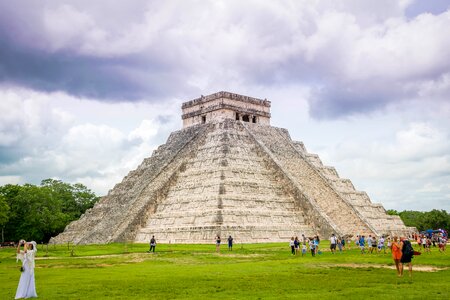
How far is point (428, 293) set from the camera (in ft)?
36.9

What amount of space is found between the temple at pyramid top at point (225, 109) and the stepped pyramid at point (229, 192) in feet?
0.28

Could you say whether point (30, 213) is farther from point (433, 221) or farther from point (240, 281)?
point (433, 221)

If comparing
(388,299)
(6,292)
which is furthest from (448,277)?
(6,292)

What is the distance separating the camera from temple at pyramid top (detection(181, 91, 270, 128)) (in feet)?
147

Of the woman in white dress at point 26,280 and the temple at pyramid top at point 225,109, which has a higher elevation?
the temple at pyramid top at point 225,109

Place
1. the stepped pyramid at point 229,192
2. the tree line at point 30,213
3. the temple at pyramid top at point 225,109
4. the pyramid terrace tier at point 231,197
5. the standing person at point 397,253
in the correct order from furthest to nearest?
the tree line at point 30,213 → the temple at pyramid top at point 225,109 → the stepped pyramid at point 229,192 → the pyramid terrace tier at point 231,197 → the standing person at point 397,253

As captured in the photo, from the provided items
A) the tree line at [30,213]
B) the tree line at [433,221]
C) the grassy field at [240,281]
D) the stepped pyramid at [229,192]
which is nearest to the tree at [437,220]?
the tree line at [433,221]

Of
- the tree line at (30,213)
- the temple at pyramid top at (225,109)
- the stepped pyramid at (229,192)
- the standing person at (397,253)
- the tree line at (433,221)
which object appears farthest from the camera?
the tree line at (433,221)

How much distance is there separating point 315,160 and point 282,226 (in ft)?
40.7

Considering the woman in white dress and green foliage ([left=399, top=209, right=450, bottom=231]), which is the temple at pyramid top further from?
the woman in white dress

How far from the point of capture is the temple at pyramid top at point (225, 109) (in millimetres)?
44812

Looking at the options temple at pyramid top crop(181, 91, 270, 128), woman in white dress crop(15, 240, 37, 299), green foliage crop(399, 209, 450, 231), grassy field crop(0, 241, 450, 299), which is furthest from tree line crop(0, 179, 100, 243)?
green foliage crop(399, 209, 450, 231)

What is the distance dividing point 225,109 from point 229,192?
11350mm

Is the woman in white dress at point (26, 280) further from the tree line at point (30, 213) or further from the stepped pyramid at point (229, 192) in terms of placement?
the tree line at point (30, 213)
